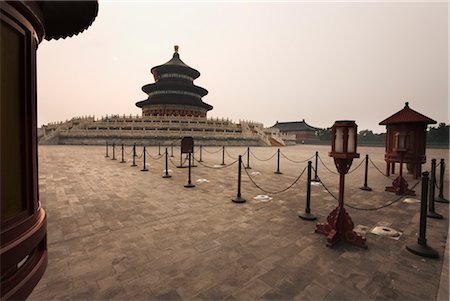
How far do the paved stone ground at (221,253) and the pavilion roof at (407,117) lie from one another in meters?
4.40

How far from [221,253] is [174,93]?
4288 cm

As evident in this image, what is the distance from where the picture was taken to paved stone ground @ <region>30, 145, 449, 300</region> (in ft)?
8.61

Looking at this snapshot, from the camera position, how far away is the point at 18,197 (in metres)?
1.73

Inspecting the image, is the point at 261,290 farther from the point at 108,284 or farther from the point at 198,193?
the point at 198,193

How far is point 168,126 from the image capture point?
106 feet

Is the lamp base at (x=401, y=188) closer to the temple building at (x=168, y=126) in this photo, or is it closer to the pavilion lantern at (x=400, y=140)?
the pavilion lantern at (x=400, y=140)

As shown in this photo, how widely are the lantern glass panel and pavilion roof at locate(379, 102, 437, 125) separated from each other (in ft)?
24.5

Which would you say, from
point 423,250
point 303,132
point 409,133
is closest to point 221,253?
point 423,250

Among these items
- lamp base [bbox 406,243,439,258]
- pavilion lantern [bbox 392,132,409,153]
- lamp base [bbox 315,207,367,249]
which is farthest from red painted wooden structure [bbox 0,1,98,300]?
pavilion lantern [bbox 392,132,409,153]

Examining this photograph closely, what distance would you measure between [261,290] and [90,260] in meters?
2.41

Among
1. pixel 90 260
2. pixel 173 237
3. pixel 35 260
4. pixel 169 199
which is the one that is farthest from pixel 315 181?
pixel 35 260

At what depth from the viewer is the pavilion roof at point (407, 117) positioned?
8972 millimetres

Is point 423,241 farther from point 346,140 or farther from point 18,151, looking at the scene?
point 18,151

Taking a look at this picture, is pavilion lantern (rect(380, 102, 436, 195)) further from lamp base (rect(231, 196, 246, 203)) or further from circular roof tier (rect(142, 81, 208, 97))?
circular roof tier (rect(142, 81, 208, 97))
